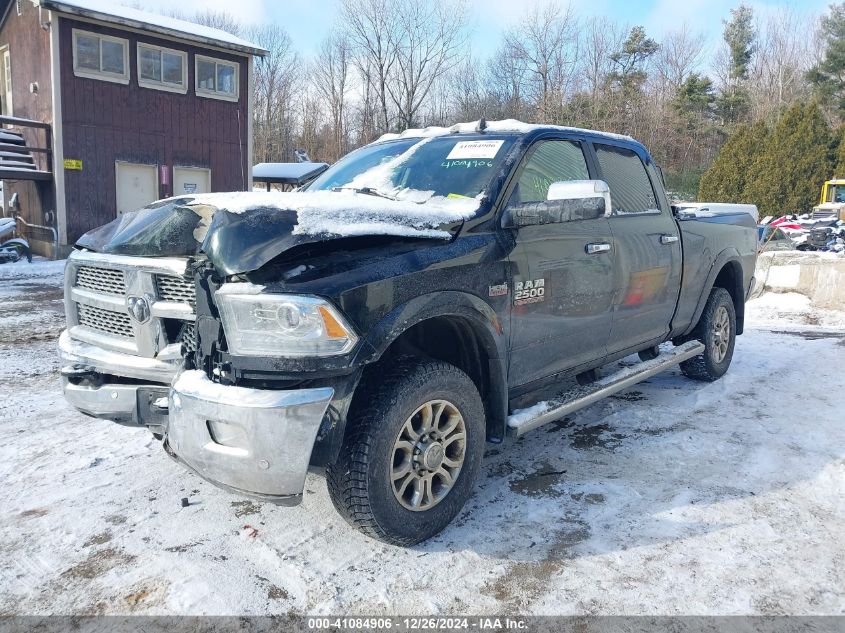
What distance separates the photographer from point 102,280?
3391mm

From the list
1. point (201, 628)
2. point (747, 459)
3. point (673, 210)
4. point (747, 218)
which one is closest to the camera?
point (201, 628)

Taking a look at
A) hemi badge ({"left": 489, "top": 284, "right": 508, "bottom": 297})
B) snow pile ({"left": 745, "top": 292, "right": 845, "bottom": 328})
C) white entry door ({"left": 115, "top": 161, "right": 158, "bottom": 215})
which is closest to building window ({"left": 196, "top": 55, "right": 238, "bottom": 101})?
white entry door ({"left": 115, "top": 161, "right": 158, "bottom": 215})

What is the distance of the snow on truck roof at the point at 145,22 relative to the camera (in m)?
15.5

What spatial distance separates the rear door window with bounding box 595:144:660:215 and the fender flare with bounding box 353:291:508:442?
158 centimetres

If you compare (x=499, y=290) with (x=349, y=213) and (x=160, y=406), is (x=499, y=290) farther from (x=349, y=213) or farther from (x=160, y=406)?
(x=160, y=406)

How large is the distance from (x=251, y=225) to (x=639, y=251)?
107 inches

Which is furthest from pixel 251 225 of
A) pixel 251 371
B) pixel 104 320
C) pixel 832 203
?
pixel 832 203

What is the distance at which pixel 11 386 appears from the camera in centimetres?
531

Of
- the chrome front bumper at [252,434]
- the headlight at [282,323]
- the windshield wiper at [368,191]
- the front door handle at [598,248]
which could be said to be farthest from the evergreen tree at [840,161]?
the chrome front bumper at [252,434]

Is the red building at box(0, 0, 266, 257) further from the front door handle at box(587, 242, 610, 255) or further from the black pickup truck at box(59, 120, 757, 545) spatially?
the front door handle at box(587, 242, 610, 255)

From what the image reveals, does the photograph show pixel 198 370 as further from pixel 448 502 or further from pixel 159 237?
pixel 448 502

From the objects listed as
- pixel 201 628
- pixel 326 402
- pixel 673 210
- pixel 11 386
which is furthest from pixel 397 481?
pixel 11 386

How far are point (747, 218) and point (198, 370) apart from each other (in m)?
Answer: 5.33

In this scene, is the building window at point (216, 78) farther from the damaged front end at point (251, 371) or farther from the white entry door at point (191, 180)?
the damaged front end at point (251, 371)
